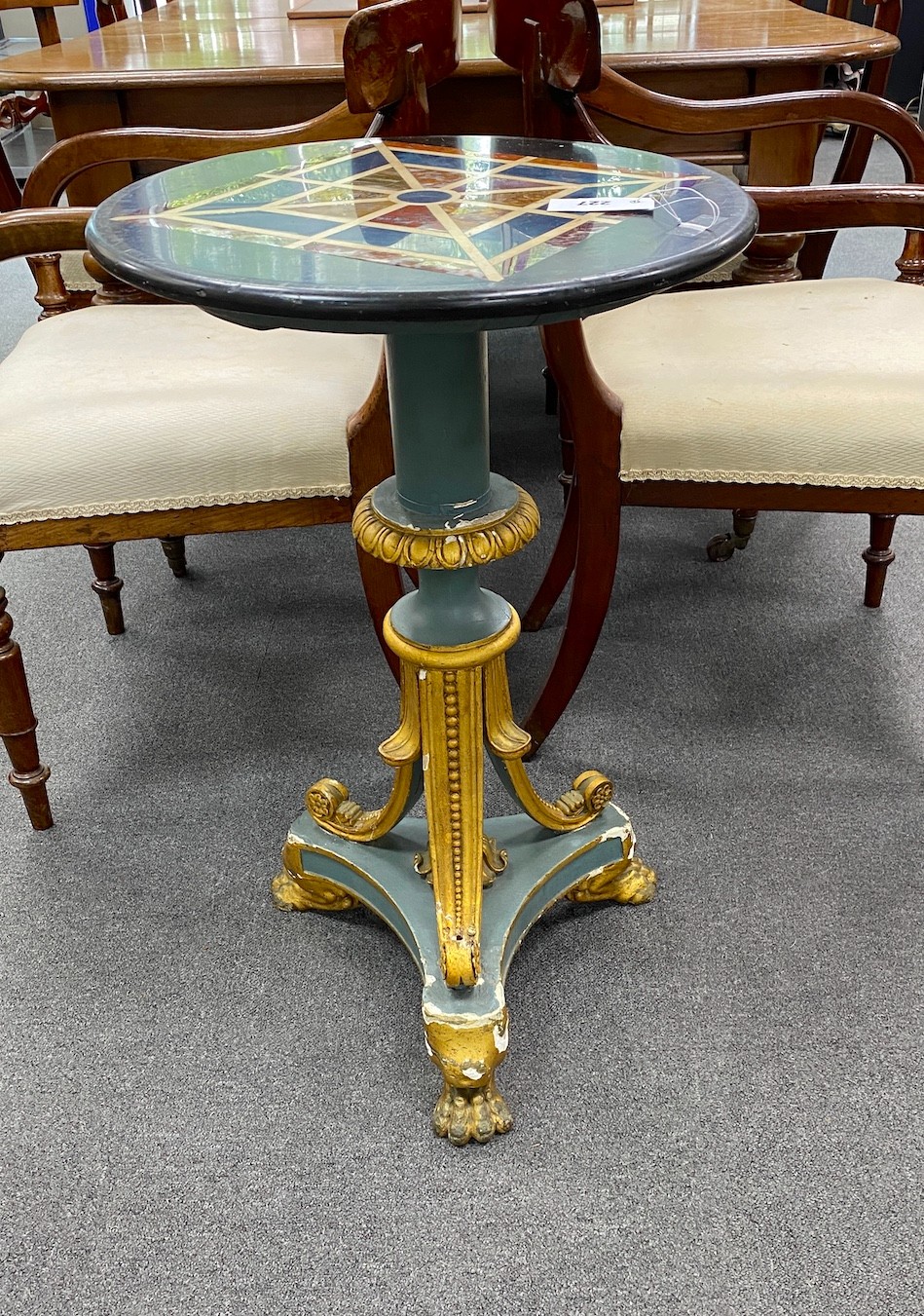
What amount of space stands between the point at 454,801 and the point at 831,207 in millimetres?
756

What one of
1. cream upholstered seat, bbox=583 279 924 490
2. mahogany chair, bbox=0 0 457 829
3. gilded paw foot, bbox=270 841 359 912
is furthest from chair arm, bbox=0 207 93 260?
gilded paw foot, bbox=270 841 359 912

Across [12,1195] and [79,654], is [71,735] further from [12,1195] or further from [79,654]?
[12,1195]

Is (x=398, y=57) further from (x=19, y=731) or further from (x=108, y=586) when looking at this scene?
(x=108, y=586)

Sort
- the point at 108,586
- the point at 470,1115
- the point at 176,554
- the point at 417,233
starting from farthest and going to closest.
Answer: the point at 176,554
the point at 108,586
the point at 470,1115
the point at 417,233

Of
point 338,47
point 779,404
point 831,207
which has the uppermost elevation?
point 338,47

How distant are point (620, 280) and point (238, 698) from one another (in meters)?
1.03

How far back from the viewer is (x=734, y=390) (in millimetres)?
1155

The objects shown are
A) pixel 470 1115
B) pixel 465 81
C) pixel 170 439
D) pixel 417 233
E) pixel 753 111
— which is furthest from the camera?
pixel 465 81

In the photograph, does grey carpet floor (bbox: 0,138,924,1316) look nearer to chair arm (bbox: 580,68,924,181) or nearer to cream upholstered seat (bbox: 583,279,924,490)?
cream upholstered seat (bbox: 583,279,924,490)

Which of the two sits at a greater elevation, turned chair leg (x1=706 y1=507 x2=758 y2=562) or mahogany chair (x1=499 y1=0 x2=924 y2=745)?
mahogany chair (x1=499 y1=0 x2=924 y2=745)

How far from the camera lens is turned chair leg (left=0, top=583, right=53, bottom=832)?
1.25 meters

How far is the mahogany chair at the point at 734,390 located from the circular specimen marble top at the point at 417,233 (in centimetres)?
17

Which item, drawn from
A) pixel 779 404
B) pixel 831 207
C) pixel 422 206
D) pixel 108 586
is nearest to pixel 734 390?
pixel 779 404

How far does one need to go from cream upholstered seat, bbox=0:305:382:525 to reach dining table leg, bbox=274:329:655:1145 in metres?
0.16
